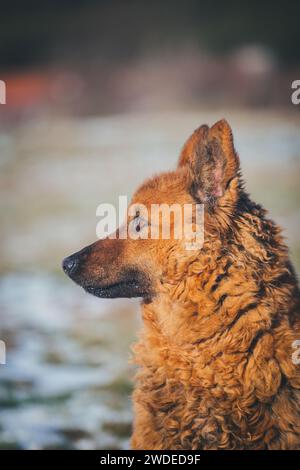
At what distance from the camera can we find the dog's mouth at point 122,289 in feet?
8.07

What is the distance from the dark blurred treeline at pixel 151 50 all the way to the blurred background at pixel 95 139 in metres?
0.01

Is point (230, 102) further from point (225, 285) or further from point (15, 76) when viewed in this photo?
point (225, 285)

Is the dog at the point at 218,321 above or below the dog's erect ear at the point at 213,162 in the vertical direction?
below

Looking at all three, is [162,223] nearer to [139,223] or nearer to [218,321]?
[139,223]

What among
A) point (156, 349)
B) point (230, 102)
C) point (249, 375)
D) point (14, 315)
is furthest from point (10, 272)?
point (249, 375)

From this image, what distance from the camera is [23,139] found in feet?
18.4

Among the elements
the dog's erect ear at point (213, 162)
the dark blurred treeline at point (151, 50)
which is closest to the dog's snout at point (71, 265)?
the dog's erect ear at point (213, 162)

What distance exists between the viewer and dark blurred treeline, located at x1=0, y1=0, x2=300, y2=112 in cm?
421

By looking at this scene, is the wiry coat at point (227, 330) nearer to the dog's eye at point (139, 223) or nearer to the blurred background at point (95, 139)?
the dog's eye at point (139, 223)

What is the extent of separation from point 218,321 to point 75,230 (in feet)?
11.7

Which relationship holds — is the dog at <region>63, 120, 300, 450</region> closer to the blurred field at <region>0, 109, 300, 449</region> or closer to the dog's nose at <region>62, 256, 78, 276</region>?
the dog's nose at <region>62, 256, 78, 276</region>

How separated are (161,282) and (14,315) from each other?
2.75 meters

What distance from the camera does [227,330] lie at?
7.43ft

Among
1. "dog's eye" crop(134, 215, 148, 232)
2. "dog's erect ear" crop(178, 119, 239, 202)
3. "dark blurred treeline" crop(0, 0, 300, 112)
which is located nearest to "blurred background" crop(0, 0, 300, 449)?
"dark blurred treeline" crop(0, 0, 300, 112)
